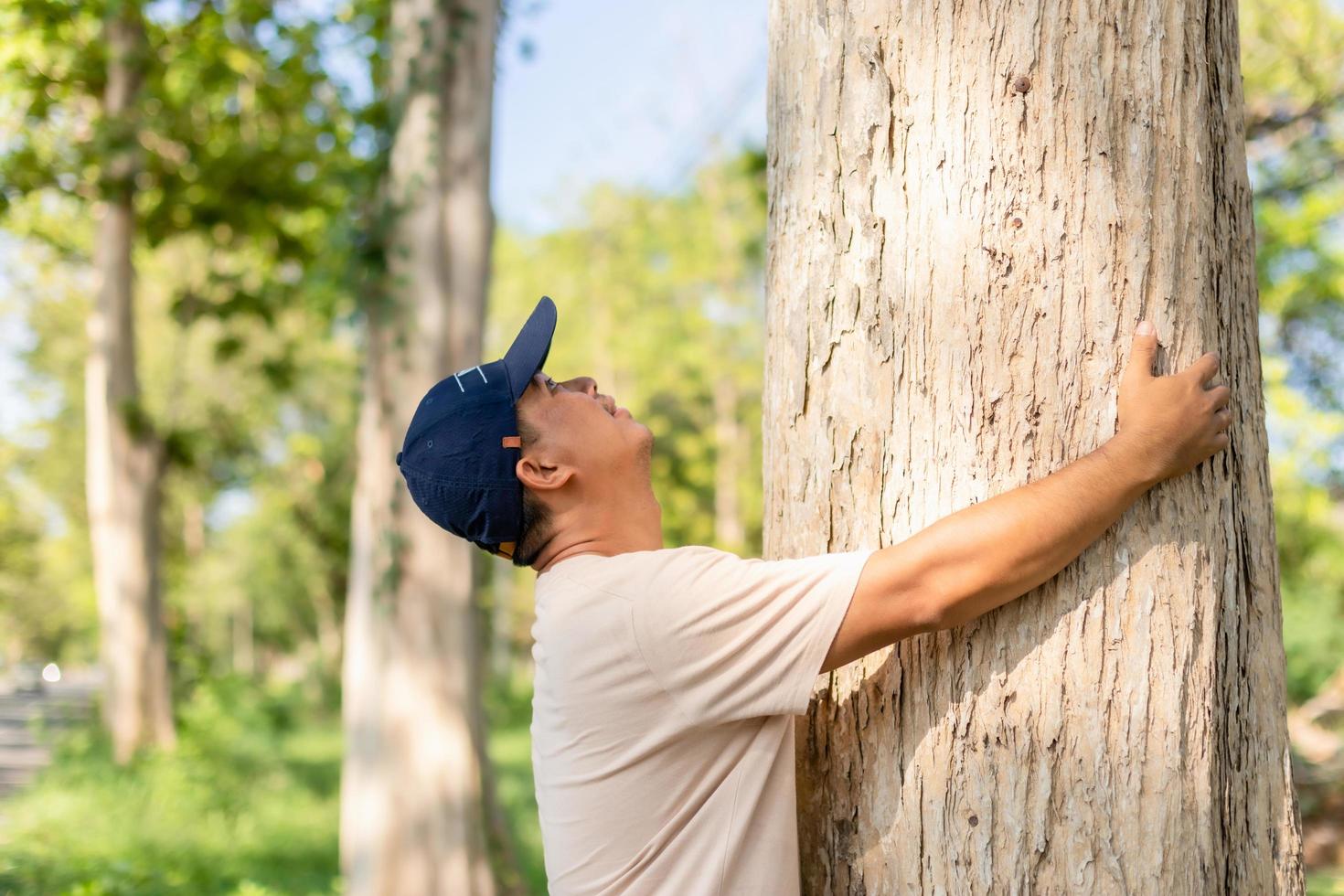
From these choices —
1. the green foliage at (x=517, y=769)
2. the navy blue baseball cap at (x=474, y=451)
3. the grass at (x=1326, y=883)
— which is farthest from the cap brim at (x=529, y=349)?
the grass at (x=1326, y=883)

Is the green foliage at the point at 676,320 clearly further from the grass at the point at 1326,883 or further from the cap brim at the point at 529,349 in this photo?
the cap brim at the point at 529,349

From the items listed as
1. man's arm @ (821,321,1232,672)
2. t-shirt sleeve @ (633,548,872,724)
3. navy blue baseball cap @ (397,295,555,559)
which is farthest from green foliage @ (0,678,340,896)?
man's arm @ (821,321,1232,672)

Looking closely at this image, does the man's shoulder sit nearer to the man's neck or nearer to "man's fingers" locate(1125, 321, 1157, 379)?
the man's neck

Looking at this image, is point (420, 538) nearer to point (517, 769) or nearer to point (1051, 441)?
point (1051, 441)

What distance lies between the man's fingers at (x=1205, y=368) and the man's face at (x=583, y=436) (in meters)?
0.96

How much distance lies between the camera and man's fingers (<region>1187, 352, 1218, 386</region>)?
1828mm

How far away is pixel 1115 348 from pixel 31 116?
43.1ft

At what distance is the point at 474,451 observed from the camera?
2129 mm

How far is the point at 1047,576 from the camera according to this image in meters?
1.79

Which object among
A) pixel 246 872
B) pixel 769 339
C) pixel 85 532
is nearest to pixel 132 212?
pixel 246 872

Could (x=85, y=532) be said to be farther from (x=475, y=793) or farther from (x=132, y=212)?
(x=475, y=793)

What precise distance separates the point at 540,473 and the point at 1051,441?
0.92 meters

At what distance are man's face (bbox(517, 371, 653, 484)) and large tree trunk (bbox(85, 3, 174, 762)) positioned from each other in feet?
39.3

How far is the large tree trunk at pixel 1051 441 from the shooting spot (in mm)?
1801
